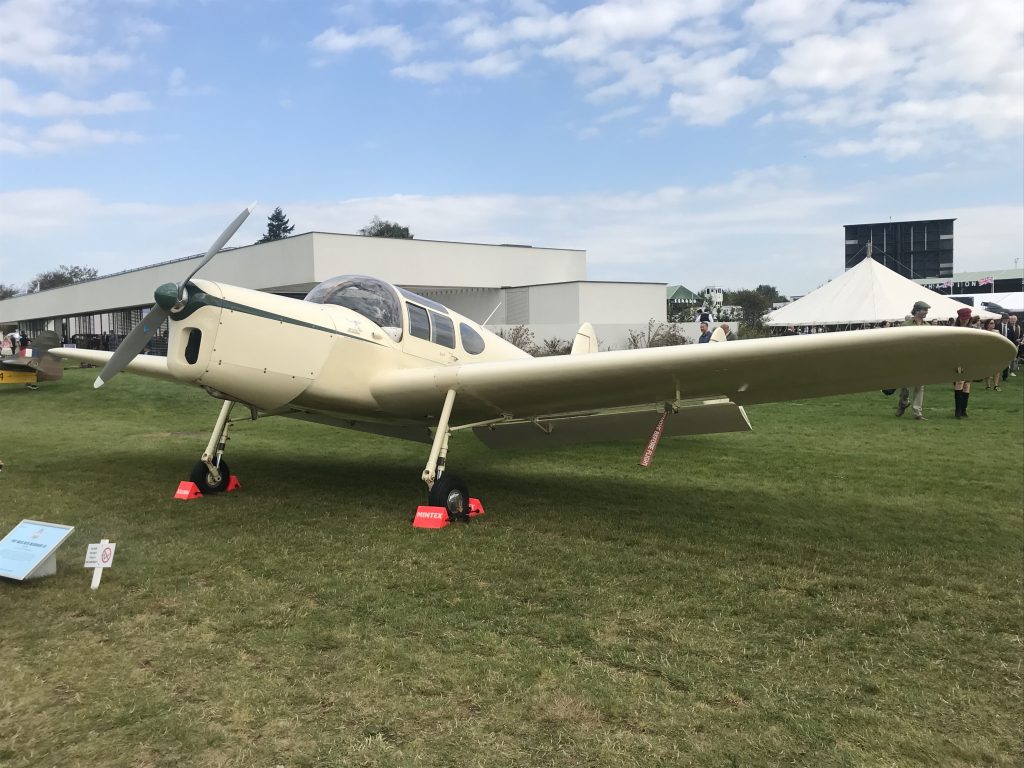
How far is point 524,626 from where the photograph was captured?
3654 millimetres

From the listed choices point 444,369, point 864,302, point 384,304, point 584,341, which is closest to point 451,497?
point 444,369

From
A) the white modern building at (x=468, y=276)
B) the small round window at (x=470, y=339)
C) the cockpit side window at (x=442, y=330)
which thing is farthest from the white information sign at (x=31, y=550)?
the white modern building at (x=468, y=276)

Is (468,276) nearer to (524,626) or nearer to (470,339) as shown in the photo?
(470,339)

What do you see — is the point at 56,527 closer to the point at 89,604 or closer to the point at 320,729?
the point at 89,604

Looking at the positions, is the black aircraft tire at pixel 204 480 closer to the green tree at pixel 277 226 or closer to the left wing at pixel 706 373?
the left wing at pixel 706 373

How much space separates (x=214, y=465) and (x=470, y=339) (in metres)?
3.09

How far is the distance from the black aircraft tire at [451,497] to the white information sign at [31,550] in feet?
8.81

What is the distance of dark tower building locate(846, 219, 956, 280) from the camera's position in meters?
104

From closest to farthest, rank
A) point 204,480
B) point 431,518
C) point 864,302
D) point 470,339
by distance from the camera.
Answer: point 431,518
point 204,480
point 470,339
point 864,302

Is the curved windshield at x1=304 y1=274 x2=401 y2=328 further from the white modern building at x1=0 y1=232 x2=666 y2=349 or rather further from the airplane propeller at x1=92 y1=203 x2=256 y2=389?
the white modern building at x1=0 y1=232 x2=666 y2=349

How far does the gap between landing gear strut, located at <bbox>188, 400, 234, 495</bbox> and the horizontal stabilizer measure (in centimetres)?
283

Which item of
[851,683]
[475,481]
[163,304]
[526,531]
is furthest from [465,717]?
[475,481]

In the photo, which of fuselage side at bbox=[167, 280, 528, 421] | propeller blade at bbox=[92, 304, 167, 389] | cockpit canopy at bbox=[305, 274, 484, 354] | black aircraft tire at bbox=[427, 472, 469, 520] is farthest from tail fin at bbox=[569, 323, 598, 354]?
propeller blade at bbox=[92, 304, 167, 389]

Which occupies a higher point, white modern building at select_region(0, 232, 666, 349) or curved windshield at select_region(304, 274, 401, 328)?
white modern building at select_region(0, 232, 666, 349)
